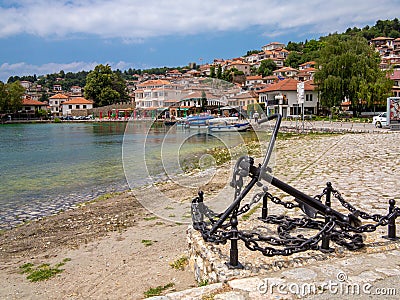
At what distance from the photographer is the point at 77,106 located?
119 metres

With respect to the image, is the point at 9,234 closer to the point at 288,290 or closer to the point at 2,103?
the point at 288,290

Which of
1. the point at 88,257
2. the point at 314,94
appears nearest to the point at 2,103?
the point at 314,94

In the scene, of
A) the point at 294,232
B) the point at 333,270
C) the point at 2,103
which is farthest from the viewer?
the point at 2,103

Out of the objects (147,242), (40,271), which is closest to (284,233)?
(147,242)

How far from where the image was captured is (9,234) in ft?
30.5

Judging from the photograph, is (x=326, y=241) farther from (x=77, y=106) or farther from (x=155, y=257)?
(x=77, y=106)

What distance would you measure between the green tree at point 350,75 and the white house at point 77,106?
271 feet

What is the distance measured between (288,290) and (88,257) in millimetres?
4366

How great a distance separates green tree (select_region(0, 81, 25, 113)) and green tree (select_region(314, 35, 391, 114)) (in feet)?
269

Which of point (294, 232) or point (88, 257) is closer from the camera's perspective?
point (294, 232)

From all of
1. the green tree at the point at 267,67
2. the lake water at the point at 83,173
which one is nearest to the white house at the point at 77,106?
the green tree at the point at 267,67

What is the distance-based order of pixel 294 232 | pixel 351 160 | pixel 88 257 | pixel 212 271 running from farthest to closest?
pixel 351 160, pixel 88 257, pixel 294 232, pixel 212 271

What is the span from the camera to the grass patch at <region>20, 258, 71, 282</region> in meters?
6.15

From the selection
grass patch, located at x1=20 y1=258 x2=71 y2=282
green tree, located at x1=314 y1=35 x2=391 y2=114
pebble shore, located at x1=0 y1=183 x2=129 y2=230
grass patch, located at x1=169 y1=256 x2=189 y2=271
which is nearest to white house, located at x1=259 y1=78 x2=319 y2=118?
green tree, located at x1=314 y1=35 x2=391 y2=114
